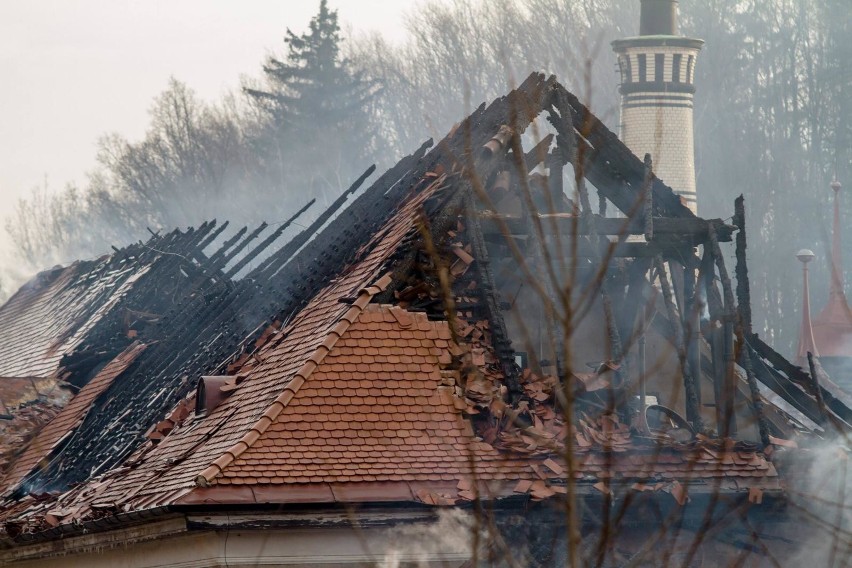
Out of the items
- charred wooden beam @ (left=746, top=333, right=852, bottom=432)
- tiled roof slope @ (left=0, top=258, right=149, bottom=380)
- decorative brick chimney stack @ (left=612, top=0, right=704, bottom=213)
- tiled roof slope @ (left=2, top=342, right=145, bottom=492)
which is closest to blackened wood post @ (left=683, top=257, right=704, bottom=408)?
charred wooden beam @ (left=746, top=333, right=852, bottom=432)

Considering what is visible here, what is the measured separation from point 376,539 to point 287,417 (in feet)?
4.24

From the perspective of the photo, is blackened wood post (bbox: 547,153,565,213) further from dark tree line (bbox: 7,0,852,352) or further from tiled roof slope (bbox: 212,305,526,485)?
dark tree line (bbox: 7,0,852,352)

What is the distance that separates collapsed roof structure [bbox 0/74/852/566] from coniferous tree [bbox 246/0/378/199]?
43.3m

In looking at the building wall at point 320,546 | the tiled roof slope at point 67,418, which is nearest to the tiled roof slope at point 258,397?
the building wall at point 320,546

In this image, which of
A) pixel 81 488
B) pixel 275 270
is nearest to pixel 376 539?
pixel 81 488

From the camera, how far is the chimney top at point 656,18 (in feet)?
153

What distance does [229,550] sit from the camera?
14336 mm

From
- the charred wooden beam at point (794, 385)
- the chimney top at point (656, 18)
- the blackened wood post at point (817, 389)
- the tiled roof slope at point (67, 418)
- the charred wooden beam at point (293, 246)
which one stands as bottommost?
the tiled roof slope at point (67, 418)

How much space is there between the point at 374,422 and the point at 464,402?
847 millimetres

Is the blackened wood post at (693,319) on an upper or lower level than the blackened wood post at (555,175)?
Answer: lower

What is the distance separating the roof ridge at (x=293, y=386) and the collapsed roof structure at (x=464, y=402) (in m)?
0.02

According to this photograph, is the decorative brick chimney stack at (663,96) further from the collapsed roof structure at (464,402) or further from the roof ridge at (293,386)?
the roof ridge at (293,386)

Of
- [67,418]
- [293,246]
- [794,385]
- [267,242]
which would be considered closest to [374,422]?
[794,385]

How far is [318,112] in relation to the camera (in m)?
64.9
